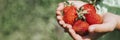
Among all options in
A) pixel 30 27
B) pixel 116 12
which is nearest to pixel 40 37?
pixel 30 27

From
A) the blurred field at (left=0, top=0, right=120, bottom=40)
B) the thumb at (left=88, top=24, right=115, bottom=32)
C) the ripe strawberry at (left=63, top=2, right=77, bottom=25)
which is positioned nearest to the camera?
the thumb at (left=88, top=24, right=115, bottom=32)

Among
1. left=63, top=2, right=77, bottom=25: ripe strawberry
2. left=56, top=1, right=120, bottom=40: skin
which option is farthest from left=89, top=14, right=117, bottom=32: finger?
left=63, top=2, right=77, bottom=25: ripe strawberry

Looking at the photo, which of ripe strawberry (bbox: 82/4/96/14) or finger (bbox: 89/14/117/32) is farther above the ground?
ripe strawberry (bbox: 82/4/96/14)

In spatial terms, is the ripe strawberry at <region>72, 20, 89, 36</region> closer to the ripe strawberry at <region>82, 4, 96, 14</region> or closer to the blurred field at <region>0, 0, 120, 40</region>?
the ripe strawberry at <region>82, 4, 96, 14</region>

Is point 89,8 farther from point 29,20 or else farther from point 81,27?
point 29,20

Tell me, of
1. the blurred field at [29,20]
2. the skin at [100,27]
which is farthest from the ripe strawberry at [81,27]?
the blurred field at [29,20]

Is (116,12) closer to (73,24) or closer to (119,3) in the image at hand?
(119,3)

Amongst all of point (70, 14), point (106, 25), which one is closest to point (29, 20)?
point (70, 14)
